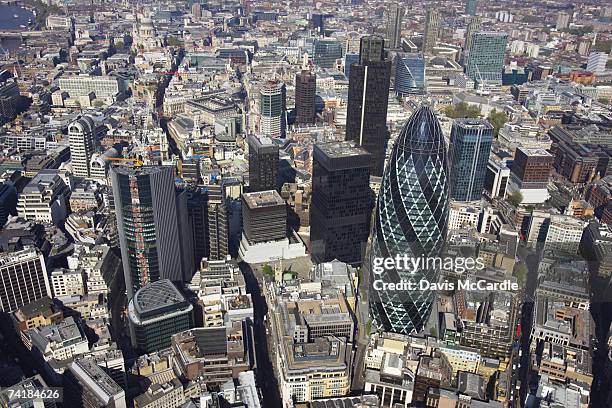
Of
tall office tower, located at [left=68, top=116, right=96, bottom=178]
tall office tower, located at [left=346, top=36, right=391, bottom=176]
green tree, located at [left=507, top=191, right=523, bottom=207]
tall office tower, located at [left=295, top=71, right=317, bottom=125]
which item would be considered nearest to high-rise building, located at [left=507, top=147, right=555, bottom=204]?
green tree, located at [left=507, top=191, right=523, bottom=207]

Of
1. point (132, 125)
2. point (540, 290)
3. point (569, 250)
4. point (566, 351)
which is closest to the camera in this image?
point (566, 351)

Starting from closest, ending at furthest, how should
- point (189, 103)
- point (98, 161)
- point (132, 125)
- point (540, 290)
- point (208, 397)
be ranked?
point (208, 397) → point (540, 290) → point (98, 161) → point (132, 125) → point (189, 103)

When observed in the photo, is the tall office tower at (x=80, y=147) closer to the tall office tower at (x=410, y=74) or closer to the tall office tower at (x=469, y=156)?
the tall office tower at (x=469, y=156)

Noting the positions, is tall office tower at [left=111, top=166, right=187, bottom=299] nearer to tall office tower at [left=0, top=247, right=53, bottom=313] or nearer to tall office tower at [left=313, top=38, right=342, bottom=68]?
tall office tower at [left=0, top=247, right=53, bottom=313]

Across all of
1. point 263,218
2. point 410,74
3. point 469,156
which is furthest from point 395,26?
point 263,218

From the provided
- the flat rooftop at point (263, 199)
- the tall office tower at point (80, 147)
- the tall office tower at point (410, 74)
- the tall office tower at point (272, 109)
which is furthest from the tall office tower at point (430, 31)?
the flat rooftop at point (263, 199)

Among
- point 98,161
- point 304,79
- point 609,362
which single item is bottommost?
point 609,362

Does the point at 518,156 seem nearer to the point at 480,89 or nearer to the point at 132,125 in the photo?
the point at 480,89

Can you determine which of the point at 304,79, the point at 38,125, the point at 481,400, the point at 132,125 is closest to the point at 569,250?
the point at 481,400
